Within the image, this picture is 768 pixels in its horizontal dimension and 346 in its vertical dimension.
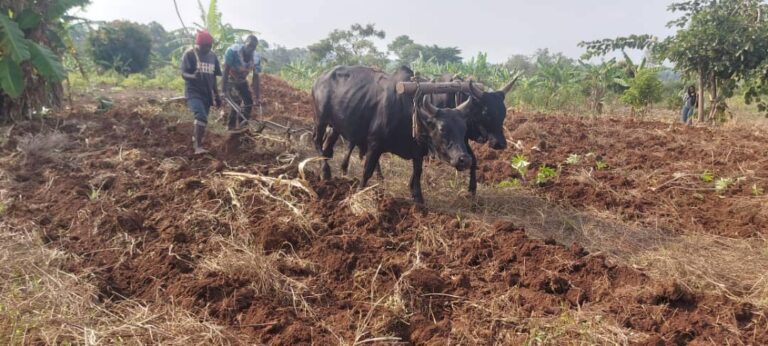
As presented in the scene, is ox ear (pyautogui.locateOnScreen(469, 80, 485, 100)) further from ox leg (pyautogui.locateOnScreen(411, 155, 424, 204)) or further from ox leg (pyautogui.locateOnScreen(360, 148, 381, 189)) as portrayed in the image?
ox leg (pyautogui.locateOnScreen(360, 148, 381, 189))

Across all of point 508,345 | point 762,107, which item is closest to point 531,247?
point 508,345

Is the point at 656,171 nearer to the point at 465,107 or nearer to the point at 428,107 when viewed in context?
the point at 465,107

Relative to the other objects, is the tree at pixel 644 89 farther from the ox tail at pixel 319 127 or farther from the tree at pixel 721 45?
the ox tail at pixel 319 127

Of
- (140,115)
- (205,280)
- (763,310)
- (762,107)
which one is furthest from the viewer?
(762,107)

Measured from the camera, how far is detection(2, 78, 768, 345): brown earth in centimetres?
294

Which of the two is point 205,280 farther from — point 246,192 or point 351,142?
point 351,142

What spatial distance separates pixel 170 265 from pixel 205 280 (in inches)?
18.9

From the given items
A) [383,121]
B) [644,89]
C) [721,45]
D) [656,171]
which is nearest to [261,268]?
[383,121]

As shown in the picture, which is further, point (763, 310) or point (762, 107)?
point (762, 107)

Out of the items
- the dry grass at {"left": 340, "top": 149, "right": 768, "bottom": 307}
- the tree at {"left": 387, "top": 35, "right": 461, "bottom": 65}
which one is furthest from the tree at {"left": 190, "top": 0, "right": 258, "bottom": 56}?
the tree at {"left": 387, "top": 35, "right": 461, "bottom": 65}

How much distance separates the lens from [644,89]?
13.9 m

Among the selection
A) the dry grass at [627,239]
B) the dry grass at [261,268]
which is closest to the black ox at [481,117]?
the dry grass at [627,239]

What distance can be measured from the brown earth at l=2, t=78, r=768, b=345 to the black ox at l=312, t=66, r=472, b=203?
1.88 ft

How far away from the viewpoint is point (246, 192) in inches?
197
